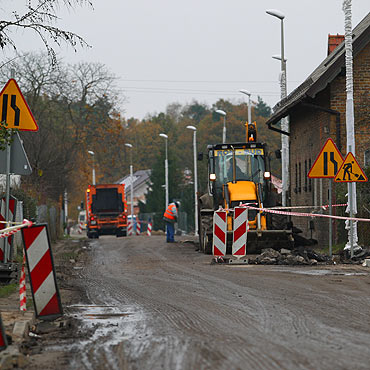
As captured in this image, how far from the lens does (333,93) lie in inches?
1035

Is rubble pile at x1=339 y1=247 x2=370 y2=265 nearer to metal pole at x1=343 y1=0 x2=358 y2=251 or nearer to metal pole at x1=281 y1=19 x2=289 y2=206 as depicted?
metal pole at x1=343 y1=0 x2=358 y2=251

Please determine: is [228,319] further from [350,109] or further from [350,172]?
[350,109]

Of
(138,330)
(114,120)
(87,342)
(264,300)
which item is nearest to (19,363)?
(87,342)

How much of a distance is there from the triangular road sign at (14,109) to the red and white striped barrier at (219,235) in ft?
27.3

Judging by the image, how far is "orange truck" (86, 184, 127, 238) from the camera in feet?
161

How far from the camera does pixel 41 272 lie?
31.5 feet

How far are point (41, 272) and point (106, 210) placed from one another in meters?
40.4

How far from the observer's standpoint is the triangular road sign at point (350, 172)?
19250 mm

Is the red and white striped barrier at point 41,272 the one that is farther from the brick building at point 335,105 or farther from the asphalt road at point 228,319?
the brick building at point 335,105

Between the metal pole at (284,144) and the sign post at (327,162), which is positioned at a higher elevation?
the metal pole at (284,144)

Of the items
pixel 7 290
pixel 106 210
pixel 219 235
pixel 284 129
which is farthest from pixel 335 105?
pixel 106 210

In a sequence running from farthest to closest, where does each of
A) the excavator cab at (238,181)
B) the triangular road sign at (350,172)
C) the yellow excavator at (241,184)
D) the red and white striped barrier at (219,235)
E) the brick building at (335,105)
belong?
the brick building at (335,105), the excavator cab at (238,181), the yellow excavator at (241,184), the red and white striped barrier at (219,235), the triangular road sign at (350,172)

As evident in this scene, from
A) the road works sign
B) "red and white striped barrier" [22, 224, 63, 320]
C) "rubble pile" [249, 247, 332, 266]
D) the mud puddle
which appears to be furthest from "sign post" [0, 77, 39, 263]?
the road works sign

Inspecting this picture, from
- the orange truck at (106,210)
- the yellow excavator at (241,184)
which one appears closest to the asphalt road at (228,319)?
the yellow excavator at (241,184)
